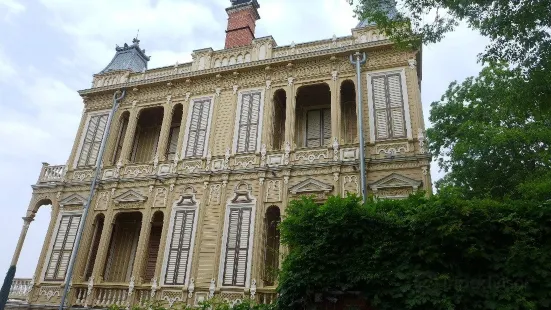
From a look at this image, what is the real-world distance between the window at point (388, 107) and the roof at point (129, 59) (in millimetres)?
12033

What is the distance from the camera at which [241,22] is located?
20.3m

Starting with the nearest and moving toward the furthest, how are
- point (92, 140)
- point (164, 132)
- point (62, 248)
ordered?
point (62, 248) < point (164, 132) < point (92, 140)

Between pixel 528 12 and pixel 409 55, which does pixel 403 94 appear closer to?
pixel 409 55

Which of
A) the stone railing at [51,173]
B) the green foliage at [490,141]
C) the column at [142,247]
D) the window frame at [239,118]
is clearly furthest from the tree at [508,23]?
the stone railing at [51,173]

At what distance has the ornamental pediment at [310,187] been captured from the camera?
14.2m

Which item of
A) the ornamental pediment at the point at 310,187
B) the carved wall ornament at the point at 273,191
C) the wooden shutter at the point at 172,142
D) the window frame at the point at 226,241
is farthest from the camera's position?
the wooden shutter at the point at 172,142

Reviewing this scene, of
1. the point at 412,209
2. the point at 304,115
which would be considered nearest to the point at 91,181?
the point at 304,115

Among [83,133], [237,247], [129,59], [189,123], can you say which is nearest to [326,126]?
[189,123]

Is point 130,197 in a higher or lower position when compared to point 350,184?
higher

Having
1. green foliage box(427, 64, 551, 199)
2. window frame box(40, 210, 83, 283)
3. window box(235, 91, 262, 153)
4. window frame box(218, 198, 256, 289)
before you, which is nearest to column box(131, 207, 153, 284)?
window frame box(40, 210, 83, 283)

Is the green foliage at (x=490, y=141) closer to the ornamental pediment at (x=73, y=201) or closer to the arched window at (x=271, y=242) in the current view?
the arched window at (x=271, y=242)

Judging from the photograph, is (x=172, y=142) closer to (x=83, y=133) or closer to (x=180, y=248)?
(x=83, y=133)

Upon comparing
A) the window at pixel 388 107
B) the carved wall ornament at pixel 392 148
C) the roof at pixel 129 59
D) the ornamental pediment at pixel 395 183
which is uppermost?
the roof at pixel 129 59

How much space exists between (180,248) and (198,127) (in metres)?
5.12
